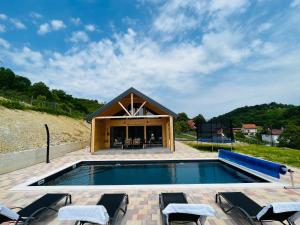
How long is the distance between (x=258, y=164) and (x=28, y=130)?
18.6m

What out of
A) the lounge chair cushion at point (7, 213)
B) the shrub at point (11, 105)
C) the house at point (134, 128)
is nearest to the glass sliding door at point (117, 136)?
the house at point (134, 128)

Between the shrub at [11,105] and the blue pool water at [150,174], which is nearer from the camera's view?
the blue pool water at [150,174]

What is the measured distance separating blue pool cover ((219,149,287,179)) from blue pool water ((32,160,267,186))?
368 millimetres

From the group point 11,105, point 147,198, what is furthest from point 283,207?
point 11,105

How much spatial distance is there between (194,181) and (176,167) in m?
2.32

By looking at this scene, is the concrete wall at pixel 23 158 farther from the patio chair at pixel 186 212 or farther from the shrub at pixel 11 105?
the shrub at pixel 11 105

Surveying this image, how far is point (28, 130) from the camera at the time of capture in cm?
1869

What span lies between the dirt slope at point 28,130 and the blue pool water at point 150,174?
23.4ft

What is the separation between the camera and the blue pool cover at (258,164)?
23.0ft

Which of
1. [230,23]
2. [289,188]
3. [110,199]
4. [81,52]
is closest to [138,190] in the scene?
[110,199]

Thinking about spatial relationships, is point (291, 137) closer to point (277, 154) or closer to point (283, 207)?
point (277, 154)

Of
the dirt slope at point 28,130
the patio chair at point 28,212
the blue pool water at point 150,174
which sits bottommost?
the blue pool water at point 150,174

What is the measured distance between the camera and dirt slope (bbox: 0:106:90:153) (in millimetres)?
15597

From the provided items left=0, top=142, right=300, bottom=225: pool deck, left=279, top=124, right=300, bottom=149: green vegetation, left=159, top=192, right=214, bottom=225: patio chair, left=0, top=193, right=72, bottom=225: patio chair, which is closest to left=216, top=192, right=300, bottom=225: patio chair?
left=0, top=142, right=300, bottom=225: pool deck
